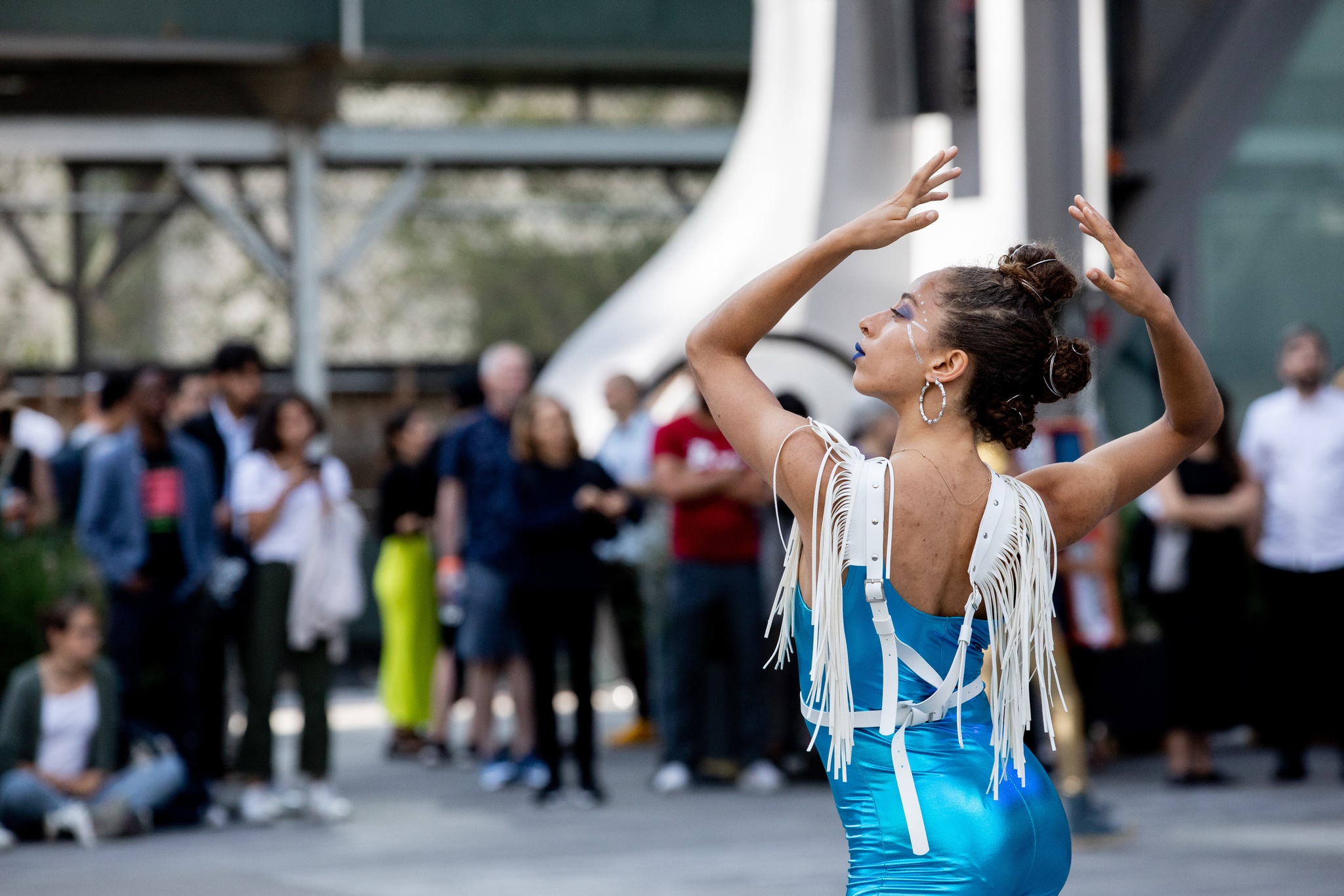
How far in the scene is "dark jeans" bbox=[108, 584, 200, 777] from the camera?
26.3 ft

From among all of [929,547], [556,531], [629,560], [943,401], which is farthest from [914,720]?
[629,560]

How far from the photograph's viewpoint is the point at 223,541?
→ 841 cm

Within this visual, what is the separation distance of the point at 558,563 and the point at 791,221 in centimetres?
434

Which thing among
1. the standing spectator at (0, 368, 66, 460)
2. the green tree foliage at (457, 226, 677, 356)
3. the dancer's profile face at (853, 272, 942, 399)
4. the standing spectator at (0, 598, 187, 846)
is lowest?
the standing spectator at (0, 598, 187, 846)

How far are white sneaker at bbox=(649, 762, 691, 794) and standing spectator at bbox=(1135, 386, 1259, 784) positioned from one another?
2333 millimetres

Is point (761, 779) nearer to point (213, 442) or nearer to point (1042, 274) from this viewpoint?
point (213, 442)

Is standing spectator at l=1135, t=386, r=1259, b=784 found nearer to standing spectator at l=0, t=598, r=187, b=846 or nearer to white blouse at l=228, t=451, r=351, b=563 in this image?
white blouse at l=228, t=451, r=351, b=563

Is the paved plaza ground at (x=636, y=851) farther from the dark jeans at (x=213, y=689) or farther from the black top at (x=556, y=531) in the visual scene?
the black top at (x=556, y=531)

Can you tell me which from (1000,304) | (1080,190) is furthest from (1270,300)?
(1000,304)

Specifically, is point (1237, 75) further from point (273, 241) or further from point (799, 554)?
point (799, 554)

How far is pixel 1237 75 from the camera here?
41.5ft

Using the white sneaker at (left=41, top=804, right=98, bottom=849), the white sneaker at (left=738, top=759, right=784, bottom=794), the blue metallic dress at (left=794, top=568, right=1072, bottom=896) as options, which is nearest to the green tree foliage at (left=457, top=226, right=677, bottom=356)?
the white sneaker at (left=738, top=759, right=784, bottom=794)

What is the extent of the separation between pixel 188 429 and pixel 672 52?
28.3ft

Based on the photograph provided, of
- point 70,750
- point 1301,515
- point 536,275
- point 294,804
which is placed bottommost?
point 294,804
